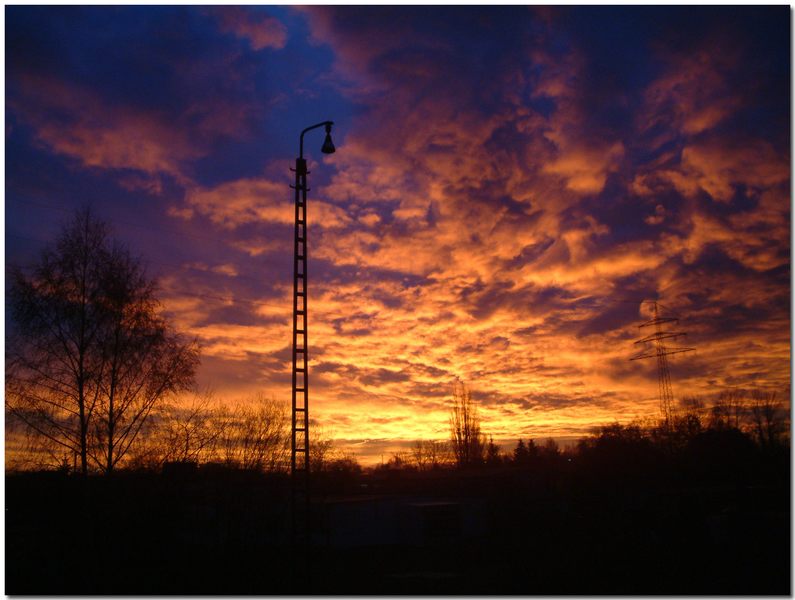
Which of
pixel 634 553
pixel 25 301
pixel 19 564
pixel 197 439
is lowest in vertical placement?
pixel 634 553

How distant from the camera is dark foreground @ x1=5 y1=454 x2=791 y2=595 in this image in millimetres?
22875

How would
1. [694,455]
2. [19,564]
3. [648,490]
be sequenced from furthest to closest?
[694,455] → [648,490] → [19,564]

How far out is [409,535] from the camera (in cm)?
4281

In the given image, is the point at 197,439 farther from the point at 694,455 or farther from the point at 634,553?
the point at 694,455

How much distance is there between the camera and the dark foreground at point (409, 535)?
75.0ft

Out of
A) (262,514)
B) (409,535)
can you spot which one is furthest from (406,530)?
(262,514)

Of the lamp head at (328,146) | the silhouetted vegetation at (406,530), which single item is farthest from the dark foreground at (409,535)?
the lamp head at (328,146)

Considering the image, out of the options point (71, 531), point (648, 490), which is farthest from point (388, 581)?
point (648, 490)

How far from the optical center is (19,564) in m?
21.4

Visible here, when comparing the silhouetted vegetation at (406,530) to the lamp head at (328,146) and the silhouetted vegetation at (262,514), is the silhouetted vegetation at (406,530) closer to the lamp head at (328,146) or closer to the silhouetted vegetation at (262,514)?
the silhouetted vegetation at (262,514)

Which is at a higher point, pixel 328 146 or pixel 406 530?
pixel 328 146

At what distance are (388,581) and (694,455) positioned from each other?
5168 cm

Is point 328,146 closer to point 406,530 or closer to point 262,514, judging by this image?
point 262,514

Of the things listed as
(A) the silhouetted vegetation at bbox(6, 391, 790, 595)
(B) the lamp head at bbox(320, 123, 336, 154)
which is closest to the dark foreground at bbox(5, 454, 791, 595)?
(A) the silhouetted vegetation at bbox(6, 391, 790, 595)
